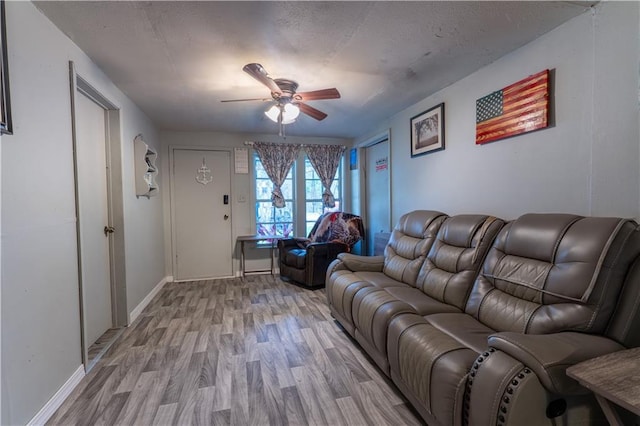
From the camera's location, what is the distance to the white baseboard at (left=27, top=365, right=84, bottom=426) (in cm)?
151

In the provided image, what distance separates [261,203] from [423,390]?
149 inches

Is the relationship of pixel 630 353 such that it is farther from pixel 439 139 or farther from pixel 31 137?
pixel 31 137

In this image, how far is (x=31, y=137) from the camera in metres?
1.52

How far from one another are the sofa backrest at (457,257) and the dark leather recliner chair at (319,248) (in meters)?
1.73

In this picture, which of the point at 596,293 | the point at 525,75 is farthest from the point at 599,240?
the point at 525,75

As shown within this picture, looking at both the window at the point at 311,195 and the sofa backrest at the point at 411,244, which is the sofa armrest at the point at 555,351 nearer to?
the sofa backrest at the point at 411,244

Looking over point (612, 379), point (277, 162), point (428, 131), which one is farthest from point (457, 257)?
point (277, 162)

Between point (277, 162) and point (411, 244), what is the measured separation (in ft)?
9.04

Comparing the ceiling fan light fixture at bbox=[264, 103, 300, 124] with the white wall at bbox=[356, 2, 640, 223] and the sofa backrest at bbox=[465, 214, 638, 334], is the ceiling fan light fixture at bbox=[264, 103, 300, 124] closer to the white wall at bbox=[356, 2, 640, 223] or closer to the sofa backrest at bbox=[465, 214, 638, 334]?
the white wall at bbox=[356, 2, 640, 223]

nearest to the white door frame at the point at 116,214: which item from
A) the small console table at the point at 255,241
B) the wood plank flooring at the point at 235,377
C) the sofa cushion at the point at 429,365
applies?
the wood plank flooring at the point at 235,377

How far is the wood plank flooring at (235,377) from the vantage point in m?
1.61

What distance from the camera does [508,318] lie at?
61.2 inches

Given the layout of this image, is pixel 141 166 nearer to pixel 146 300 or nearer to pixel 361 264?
pixel 146 300

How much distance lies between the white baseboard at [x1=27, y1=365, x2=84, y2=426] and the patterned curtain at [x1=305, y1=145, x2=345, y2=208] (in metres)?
3.73
